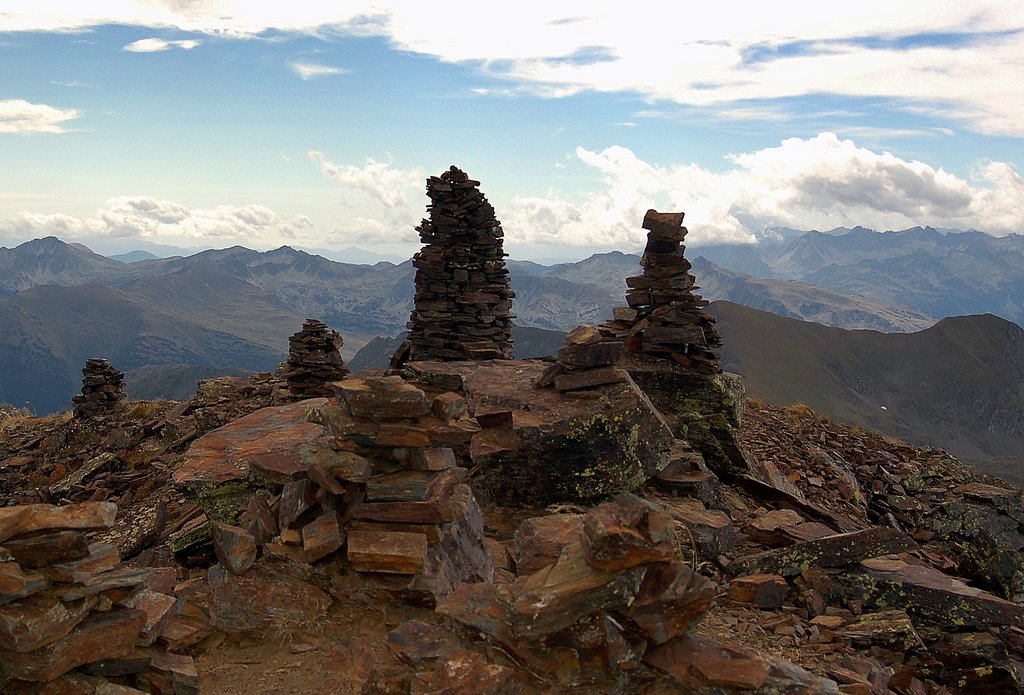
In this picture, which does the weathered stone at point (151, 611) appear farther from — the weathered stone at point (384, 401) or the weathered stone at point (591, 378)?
the weathered stone at point (591, 378)

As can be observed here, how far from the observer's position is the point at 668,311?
20922 mm

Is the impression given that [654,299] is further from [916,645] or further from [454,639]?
[454,639]

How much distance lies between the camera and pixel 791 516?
15.9 m

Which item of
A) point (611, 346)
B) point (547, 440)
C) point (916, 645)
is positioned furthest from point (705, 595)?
point (611, 346)

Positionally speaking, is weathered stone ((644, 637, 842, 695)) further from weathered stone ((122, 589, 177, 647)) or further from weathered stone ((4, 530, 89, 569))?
weathered stone ((4, 530, 89, 569))

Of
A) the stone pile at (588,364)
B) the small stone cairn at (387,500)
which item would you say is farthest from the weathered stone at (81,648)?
the stone pile at (588,364)

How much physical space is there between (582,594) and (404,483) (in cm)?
418

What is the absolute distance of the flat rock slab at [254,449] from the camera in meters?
12.5

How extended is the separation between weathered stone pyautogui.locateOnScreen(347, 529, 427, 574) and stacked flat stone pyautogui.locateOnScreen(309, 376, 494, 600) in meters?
0.02

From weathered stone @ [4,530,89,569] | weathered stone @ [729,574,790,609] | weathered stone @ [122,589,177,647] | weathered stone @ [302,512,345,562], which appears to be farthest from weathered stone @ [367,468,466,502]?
weathered stone @ [729,574,790,609]

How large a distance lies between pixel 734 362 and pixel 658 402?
17292 cm

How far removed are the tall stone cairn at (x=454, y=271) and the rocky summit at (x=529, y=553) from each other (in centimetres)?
1055

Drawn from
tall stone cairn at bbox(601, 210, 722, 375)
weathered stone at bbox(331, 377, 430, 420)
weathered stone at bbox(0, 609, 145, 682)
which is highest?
tall stone cairn at bbox(601, 210, 722, 375)

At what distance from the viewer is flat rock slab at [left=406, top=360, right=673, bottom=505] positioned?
1478cm
